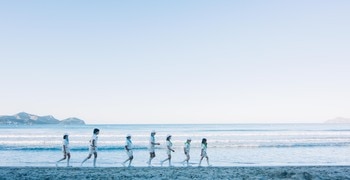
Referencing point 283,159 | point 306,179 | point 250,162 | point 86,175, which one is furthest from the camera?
point 283,159

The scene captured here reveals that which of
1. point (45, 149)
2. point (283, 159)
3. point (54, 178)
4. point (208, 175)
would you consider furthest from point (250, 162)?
point (45, 149)

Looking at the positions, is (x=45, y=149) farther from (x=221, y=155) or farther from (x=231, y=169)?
(x=231, y=169)

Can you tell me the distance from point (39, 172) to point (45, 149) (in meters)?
15.4

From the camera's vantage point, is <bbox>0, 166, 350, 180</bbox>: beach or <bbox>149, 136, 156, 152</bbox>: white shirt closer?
<bbox>0, 166, 350, 180</bbox>: beach

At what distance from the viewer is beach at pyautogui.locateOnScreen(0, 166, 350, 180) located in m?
13.8

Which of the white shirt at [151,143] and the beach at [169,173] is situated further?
the white shirt at [151,143]

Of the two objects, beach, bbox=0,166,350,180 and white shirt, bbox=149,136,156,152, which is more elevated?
white shirt, bbox=149,136,156,152

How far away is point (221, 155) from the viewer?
2500 cm

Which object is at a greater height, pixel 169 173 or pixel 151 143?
pixel 151 143

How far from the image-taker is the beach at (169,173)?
13836 millimetres

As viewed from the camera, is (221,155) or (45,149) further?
(45,149)

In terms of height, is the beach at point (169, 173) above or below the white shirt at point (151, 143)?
below

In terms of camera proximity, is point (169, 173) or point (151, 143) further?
point (151, 143)

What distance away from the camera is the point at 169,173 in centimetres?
1478
